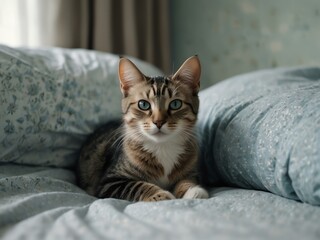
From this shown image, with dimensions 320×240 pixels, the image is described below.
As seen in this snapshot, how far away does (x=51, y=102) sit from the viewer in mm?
1407

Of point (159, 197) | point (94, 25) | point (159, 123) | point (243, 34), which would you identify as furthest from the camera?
point (243, 34)

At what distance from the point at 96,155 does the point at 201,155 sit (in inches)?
15.7

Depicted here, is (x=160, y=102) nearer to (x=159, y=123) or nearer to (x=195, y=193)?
(x=159, y=123)

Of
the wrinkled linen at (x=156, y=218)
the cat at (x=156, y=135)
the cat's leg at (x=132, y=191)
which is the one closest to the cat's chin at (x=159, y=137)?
the cat at (x=156, y=135)

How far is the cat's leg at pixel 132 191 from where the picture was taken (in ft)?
3.53

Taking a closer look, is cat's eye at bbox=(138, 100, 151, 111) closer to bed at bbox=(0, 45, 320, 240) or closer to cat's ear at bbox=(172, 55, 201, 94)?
cat's ear at bbox=(172, 55, 201, 94)

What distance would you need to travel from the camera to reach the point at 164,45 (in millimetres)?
2377

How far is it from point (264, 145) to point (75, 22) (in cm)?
136

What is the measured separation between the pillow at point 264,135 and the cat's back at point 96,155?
0.33 m

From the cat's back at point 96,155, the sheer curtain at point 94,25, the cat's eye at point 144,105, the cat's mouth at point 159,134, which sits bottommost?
the cat's back at point 96,155

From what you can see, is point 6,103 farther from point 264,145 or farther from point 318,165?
point 318,165

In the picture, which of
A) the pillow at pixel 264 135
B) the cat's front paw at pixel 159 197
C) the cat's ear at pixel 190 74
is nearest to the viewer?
the pillow at pixel 264 135

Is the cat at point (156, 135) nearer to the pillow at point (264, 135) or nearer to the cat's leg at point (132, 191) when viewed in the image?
the cat's leg at point (132, 191)

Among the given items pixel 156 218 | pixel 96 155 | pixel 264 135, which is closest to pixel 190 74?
pixel 264 135
